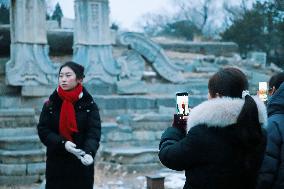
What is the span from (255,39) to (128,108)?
1820 cm

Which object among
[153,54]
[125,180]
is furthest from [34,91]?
[153,54]

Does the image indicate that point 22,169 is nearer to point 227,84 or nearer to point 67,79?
point 67,79

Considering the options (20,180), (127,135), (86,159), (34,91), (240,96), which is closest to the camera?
(240,96)

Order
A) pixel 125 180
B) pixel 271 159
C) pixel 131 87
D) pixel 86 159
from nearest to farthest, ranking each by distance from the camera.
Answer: pixel 271 159
pixel 86 159
pixel 125 180
pixel 131 87

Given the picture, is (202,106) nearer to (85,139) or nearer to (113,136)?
(85,139)

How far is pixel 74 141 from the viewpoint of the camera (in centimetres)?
441

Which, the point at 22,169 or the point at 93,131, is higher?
the point at 93,131

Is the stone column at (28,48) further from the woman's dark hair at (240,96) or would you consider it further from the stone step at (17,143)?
the woman's dark hair at (240,96)

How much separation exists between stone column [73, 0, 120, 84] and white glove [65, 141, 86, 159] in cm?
722

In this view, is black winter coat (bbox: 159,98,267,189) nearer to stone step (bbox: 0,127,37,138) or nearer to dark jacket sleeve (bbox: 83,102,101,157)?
dark jacket sleeve (bbox: 83,102,101,157)

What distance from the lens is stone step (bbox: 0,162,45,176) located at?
24.7ft

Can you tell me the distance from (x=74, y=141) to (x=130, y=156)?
4.17m

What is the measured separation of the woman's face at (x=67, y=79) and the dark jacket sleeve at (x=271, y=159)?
1.82 m

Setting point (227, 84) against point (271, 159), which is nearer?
point (227, 84)
